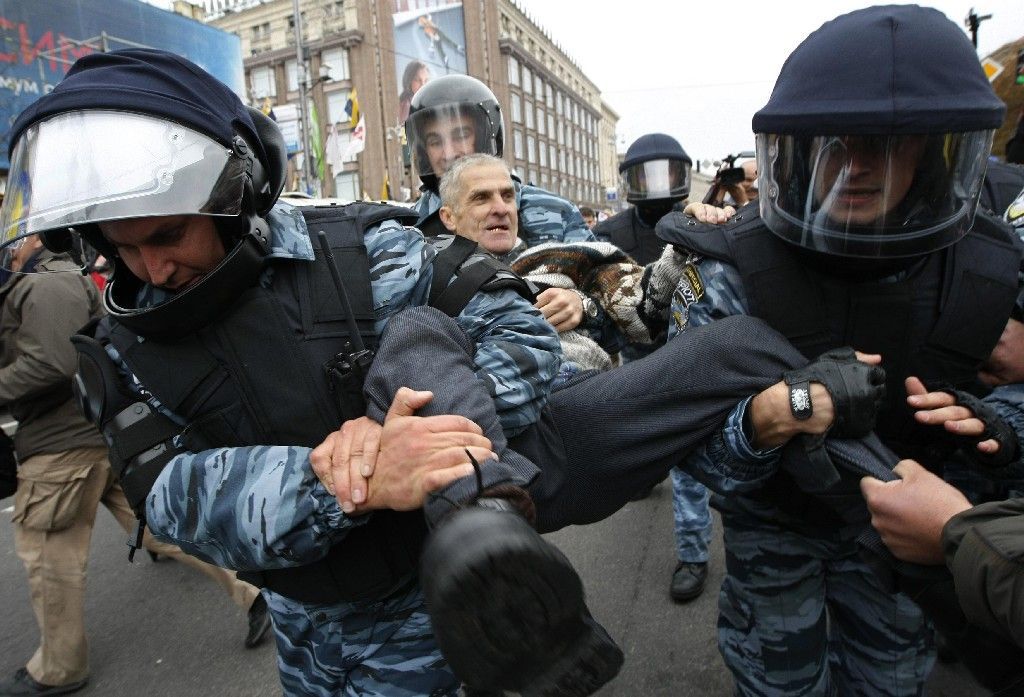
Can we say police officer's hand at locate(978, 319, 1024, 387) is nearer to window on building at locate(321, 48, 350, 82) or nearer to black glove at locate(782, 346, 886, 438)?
black glove at locate(782, 346, 886, 438)

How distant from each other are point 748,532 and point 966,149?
3.44 feet

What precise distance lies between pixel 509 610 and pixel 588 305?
1369 millimetres

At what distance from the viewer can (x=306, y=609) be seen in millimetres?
1399

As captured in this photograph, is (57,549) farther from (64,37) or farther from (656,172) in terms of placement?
(64,37)

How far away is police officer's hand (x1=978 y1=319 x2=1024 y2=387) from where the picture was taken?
1442 millimetres

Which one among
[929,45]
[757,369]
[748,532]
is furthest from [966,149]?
[748,532]

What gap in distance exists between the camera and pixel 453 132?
106 inches

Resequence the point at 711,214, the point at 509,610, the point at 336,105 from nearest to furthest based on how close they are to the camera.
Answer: the point at 509,610
the point at 711,214
the point at 336,105

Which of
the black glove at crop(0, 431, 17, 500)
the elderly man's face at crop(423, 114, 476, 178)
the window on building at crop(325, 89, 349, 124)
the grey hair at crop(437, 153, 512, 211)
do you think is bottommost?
the black glove at crop(0, 431, 17, 500)

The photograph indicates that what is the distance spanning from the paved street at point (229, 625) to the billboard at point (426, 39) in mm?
37673

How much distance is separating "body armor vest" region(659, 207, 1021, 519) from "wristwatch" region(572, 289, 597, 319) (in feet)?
1.89

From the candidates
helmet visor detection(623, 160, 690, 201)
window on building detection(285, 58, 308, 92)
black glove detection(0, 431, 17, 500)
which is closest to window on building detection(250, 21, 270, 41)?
window on building detection(285, 58, 308, 92)

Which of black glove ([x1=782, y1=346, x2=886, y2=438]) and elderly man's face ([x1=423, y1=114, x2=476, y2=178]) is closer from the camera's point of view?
black glove ([x1=782, y1=346, x2=886, y2=438])

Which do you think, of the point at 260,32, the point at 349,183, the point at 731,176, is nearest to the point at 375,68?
the point at 349,183
